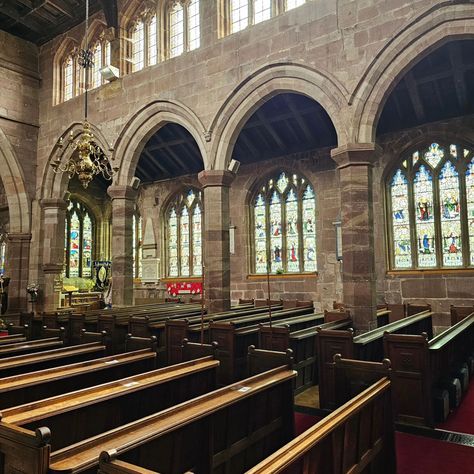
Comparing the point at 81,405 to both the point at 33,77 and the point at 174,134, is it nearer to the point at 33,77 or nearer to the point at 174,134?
the point at 174,134

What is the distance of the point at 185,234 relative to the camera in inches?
613

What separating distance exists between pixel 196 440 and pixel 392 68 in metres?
7.21

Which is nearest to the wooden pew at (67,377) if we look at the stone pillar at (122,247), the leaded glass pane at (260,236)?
the stone pillar at (122,247)

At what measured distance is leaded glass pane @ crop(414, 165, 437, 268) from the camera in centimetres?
1065

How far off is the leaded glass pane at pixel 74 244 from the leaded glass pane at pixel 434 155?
13.5m

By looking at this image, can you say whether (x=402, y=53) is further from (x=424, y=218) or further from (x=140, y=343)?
(x=140, y=343)

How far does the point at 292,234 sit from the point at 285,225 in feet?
1.18

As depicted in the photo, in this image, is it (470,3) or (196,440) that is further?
(470,3)

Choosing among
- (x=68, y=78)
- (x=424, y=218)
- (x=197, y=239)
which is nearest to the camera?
(x=424, y=218)

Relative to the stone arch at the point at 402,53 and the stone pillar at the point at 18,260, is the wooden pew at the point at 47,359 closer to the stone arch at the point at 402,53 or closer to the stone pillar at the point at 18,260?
the stone arch at the point at 402,53

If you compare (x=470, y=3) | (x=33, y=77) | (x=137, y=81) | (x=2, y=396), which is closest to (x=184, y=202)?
(x=137, y=81)

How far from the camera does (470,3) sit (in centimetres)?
700

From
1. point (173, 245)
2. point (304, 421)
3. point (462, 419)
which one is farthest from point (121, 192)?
point (462, 419)

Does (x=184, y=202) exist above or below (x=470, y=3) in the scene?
below
